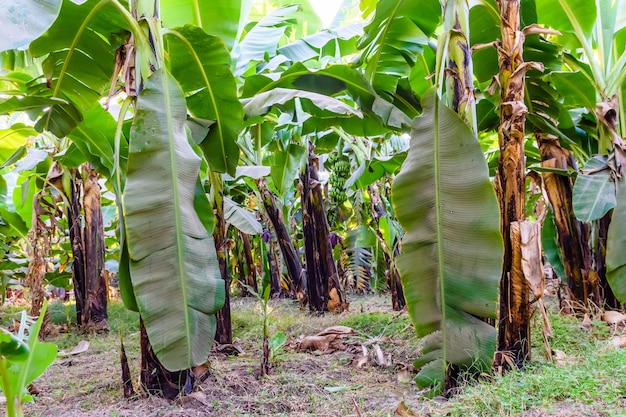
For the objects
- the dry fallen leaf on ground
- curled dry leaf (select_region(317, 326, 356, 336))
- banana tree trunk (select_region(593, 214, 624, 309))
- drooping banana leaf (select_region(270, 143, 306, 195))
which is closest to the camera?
the dry fallen leaf on ground

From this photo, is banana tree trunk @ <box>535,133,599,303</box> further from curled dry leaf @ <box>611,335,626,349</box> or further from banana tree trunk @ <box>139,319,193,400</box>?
banana tree trunk @ <box>139,319,193,400</box>

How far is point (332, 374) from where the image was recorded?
2424 millimetres

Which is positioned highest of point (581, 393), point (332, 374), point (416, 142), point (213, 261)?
point (416, 142)

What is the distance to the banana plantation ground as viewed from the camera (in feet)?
5.07

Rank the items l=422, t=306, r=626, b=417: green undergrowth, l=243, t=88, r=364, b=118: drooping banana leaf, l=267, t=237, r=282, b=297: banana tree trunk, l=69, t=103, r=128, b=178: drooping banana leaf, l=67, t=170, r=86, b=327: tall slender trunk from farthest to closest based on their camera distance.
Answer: l=267, t=237, r=282, b=297: banana tree trunk, l=67, t=170, r=86, b=327: tall slender trunk, l=69, t=103, r=128, b=178: drooping banana leaf, l=243, t=88, r=364, b=118: drooping banana leaf, l=422, t=306, r=626, b=417: green undergrowth

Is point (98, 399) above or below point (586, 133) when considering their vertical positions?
below

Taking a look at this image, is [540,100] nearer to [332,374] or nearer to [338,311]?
[332,374]

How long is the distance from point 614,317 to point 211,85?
259 centimetres

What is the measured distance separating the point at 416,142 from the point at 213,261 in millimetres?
950

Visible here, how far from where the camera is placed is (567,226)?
305 cm

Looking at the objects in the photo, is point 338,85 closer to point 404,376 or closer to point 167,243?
point 167,243

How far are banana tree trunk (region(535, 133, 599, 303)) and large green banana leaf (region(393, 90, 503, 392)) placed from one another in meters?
1.49

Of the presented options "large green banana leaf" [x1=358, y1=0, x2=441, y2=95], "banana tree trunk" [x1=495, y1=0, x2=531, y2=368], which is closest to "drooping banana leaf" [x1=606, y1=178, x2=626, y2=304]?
"banana tree trunk" [x1=495, y1=0, x2=531, y2=368]

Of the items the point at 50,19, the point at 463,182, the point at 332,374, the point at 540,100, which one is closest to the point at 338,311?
the point at 332,374
